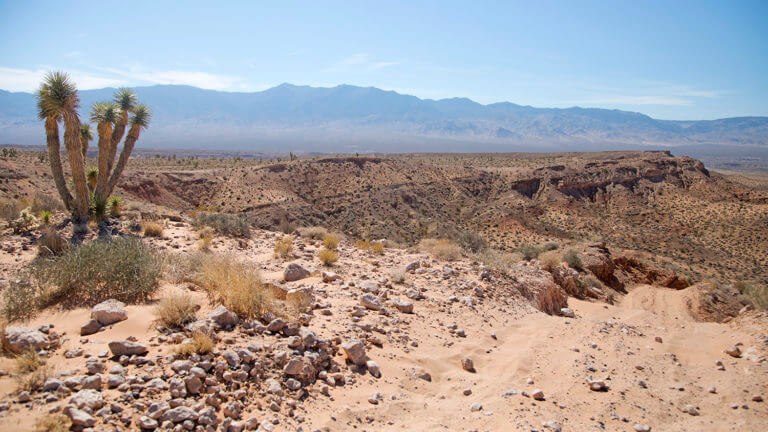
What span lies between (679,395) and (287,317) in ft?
19.2

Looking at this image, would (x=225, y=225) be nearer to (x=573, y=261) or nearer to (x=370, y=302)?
(x=370, y=302)

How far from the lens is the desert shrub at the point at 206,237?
1173 cm

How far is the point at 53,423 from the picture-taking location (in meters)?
3.40

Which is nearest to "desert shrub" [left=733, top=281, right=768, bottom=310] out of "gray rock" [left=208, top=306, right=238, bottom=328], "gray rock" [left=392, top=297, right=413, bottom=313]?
"gray rock" [left=392, top=297, right=413, bottom=313]

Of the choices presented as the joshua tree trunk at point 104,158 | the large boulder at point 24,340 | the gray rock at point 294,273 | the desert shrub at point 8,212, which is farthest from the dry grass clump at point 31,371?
the joshua tree trunk at point 104,158

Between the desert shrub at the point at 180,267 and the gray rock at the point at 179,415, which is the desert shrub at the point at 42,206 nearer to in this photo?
the desert shrub at the point at 180,267

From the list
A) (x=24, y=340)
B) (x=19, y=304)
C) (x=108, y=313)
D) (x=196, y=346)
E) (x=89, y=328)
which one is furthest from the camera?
(x=19, y=304)

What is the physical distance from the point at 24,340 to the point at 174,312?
149cm

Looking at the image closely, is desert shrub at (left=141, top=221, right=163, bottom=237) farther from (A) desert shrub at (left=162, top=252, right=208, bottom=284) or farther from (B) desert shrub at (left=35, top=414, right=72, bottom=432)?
(B) desert shrub at (left=35, top=414, right=72, bottom=432)

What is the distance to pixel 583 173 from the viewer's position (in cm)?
5541

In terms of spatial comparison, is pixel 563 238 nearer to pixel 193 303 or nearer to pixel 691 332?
pixel 691 332

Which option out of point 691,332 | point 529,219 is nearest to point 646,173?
point 529,219

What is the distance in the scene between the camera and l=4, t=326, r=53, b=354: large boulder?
14.3 ft

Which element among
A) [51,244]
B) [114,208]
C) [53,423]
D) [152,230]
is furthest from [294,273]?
[114,208]
